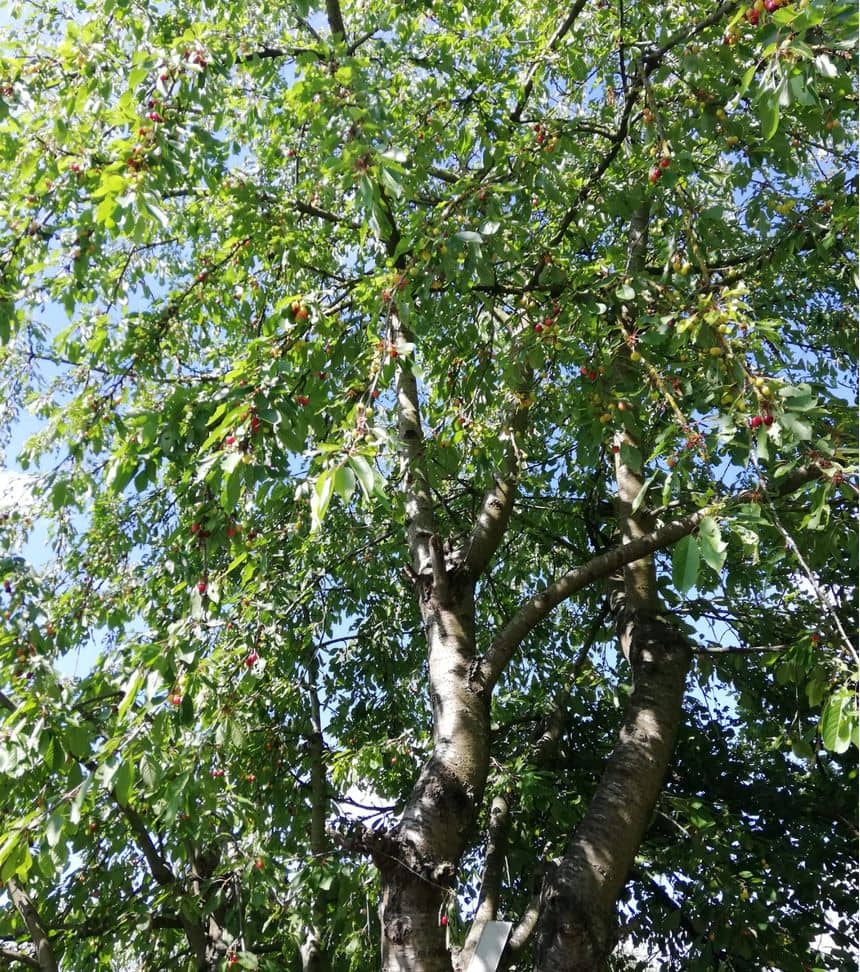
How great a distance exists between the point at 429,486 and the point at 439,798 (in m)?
1.42

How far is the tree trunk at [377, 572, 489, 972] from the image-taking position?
2.57m

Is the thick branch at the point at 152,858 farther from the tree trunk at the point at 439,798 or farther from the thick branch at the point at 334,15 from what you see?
the thick branch at the point at 334,15

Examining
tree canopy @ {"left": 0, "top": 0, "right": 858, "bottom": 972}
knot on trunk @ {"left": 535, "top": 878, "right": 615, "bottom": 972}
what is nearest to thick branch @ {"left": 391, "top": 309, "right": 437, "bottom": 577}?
tree canopy @ {"left": 0, "top": 0, "right": 858, "bottom": 972}

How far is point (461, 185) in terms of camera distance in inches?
113

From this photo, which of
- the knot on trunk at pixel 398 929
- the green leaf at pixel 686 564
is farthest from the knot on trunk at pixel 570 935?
the green leaf at pixel 686 564

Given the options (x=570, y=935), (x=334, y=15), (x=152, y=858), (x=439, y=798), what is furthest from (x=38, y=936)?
(x=334, y=15)

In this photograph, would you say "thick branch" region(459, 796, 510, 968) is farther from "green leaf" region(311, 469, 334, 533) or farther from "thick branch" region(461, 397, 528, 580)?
"green leaf" region(311, 469, 334, 533)

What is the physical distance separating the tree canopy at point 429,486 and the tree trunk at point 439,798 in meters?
0.01

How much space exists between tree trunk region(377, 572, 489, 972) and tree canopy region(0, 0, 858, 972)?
13mm

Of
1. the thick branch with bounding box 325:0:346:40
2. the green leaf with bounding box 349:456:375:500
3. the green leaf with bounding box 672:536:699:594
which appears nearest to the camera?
the green leaf with bounding box 349:456:375:500

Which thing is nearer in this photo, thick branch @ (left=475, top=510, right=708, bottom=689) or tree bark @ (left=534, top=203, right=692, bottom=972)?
tree bark @ (left=534, top=203, right=692, bottom=972)

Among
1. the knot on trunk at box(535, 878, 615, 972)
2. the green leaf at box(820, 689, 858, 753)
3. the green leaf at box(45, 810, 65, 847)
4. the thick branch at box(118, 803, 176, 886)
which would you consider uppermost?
A: the green leaf at box(820, 689, 858, 753)

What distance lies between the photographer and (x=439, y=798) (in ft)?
9.24

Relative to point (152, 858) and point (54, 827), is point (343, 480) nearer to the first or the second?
point (54, 827)
